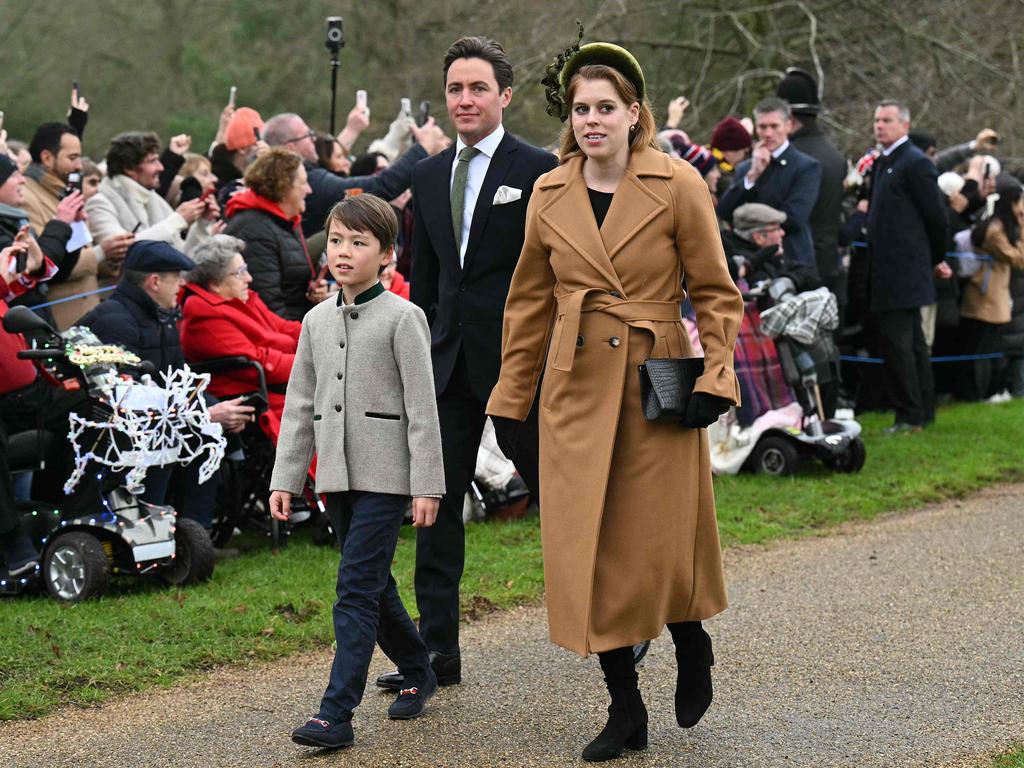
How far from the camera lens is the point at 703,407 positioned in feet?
14.9

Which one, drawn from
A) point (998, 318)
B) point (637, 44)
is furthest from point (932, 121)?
point (998, 318)

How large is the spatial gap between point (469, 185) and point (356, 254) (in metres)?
0.69

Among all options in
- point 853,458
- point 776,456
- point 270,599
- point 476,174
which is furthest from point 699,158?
point 476,174

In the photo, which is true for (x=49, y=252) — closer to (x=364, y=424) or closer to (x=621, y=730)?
(x=364, y=424)

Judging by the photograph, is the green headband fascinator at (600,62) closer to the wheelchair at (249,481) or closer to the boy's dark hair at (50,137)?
the wheelchair at (249,481)

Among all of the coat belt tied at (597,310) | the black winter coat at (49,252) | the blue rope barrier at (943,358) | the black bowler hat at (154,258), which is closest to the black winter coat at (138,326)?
the black bowler hat at (154,258)

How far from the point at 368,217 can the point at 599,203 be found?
2.53 feet

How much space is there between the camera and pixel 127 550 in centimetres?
674

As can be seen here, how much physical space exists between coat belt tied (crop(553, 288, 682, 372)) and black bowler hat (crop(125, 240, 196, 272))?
3.25m

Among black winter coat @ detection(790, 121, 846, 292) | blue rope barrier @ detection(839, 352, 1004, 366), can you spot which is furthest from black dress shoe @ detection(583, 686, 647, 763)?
blue rope barrier @ detection(839, 352, 1004, 366)

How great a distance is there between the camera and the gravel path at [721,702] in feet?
15.3

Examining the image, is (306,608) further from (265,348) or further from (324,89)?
(324,89)

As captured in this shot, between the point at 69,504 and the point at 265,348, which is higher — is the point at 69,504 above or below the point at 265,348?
below

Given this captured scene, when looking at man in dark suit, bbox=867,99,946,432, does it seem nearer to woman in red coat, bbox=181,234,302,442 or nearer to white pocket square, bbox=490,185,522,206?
woman in red coat, bbox=181,234,302,442
